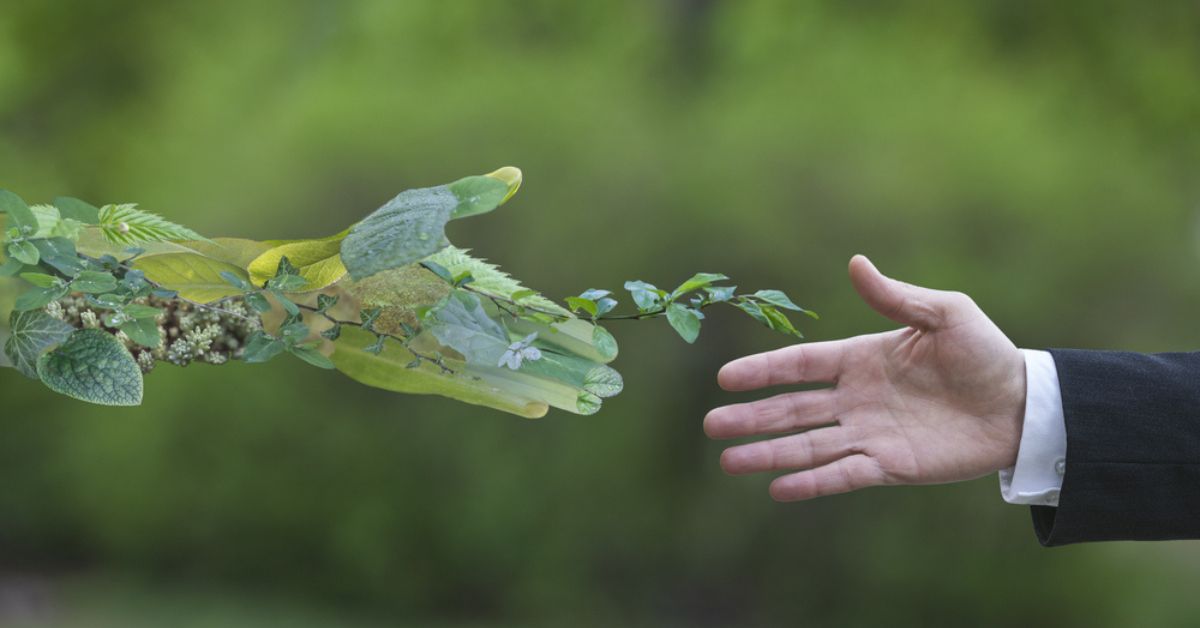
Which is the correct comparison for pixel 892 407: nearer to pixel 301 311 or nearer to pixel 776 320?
pixel 776 320

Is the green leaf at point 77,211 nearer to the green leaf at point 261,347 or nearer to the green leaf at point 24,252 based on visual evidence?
the green leaf at point 24,252

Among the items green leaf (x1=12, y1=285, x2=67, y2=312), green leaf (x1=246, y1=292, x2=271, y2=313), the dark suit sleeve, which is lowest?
the dark suit sleeve

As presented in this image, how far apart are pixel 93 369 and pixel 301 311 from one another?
0.15 meters

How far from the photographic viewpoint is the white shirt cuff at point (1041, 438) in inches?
34.6

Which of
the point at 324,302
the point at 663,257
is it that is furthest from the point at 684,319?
the point at 663,257

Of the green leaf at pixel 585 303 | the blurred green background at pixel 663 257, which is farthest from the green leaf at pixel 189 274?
the blurred green background at pixel 663 257

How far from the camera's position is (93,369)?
2.31 ft

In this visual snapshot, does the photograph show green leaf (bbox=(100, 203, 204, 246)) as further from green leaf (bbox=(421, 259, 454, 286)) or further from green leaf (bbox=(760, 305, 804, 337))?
green leaf (bbox=(760, 305, 804, 337))

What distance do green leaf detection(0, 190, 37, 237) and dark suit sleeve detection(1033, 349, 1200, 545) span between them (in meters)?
0.83

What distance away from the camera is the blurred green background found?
6.65 ft

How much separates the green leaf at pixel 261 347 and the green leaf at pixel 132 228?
9 cm

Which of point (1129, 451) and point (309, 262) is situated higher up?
point (309, 262)

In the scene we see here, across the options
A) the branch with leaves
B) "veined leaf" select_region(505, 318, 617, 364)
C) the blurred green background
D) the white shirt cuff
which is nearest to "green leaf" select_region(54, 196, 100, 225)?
the branch with leaves

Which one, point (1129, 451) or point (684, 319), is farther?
point (1129, 451)
